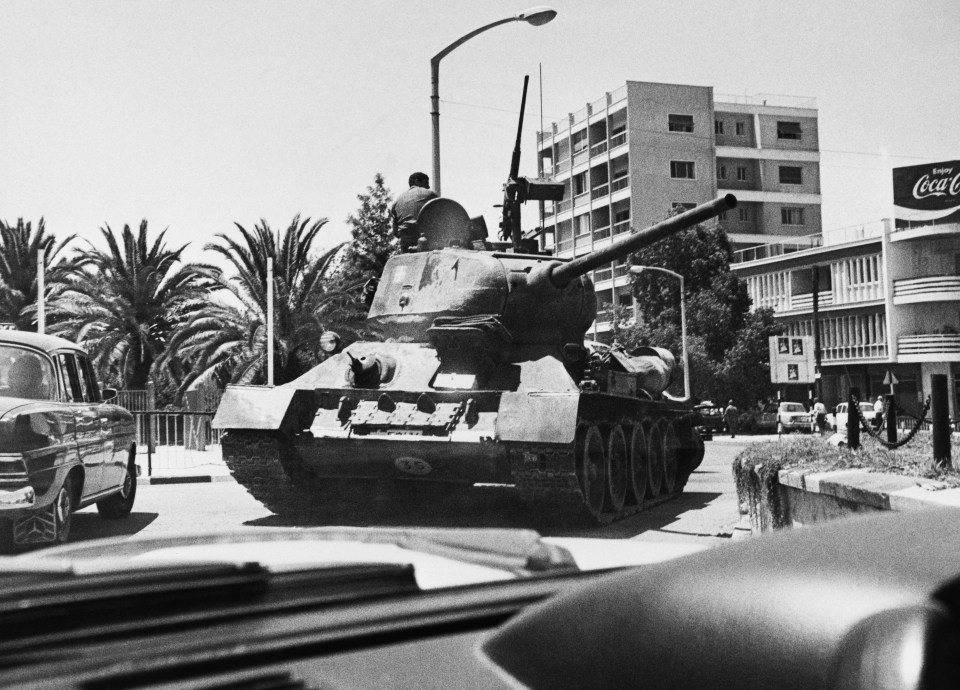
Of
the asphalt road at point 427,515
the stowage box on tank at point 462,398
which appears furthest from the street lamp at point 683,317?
the asphalt road at point 427,515

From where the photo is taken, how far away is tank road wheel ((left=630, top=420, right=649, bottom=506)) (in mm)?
8609

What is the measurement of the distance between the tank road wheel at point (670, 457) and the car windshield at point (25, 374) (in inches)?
254

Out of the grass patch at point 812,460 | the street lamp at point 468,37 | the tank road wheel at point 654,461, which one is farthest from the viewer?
the tank road wheel at point 654,461

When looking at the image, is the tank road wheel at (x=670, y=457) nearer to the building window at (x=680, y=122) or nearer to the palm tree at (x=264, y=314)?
the palm tree at (x=264, y=314)

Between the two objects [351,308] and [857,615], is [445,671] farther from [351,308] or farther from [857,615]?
[351,308]

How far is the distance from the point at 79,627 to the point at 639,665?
0.47 meters

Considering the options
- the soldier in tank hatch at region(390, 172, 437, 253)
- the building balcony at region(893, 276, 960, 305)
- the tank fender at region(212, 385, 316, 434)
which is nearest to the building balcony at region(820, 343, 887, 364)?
the building balcony at region(893, 276, 960, 305)

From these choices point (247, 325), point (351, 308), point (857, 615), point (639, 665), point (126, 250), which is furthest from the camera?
point (351, 308)

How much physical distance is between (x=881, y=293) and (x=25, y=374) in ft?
10.8

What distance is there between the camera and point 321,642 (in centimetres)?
83

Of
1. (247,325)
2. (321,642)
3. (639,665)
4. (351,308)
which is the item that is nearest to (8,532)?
(321,642)

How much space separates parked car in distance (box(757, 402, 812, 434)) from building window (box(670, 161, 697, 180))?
6.37ft

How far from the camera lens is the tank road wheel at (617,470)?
788 centimetres

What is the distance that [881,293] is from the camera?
3246mm
